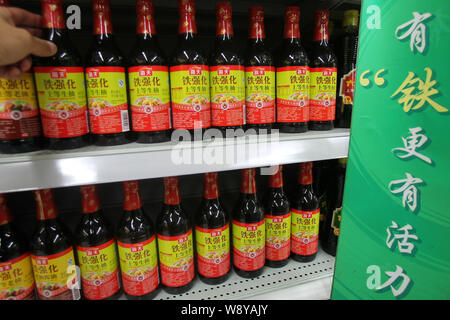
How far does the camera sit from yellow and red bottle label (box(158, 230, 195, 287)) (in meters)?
0.86

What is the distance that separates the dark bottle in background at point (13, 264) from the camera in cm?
73

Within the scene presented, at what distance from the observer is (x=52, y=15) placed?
0.69 m

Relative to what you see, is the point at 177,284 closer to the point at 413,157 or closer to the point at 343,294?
the point at 343,294

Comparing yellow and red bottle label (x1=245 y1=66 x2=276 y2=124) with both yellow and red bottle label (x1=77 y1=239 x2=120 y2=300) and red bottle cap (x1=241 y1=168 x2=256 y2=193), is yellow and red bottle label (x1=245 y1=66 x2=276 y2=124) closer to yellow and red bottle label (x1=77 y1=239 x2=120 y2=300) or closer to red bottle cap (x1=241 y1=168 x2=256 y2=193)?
red bottle cap (x1=241 y1=168 x2=256 y2=193)

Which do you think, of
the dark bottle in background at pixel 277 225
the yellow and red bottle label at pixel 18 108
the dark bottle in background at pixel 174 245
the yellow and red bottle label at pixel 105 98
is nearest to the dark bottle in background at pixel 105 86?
the yellow and red bottle label at pixel 105 98

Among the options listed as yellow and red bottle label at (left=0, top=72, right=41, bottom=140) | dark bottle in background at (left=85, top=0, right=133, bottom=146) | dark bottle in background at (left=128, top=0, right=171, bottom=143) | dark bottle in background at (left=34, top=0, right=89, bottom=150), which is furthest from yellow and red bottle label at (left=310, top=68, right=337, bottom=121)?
yellow and red bottle label at (left=0, top=72, right=41, bottom=140)

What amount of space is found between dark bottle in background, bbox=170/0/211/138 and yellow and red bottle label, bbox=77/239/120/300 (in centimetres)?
44

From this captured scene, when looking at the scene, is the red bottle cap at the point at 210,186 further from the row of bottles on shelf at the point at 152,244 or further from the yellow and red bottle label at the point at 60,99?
the yellow and red bottle label at the point at 60,99

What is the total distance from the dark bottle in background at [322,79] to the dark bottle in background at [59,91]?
716mm

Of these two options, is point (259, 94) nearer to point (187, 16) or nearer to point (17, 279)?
point (187, 16)

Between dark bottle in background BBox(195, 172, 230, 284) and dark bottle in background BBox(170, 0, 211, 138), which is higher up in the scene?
dark bottle in background BBox(170, 0, 211, 138)
